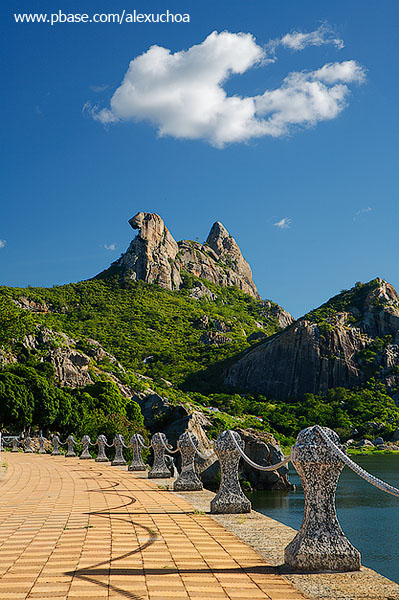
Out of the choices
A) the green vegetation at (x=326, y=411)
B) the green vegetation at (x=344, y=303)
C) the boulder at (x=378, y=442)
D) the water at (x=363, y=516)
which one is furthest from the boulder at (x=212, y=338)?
the water at (x=363, y=516)

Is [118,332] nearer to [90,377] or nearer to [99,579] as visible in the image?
[90,377]

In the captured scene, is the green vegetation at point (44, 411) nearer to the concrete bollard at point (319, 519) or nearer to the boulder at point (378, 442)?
the concrete bollard at point (319, 519)

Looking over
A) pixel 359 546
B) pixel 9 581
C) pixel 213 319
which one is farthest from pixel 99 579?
pixel 213 319

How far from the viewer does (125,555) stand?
16.8 feet

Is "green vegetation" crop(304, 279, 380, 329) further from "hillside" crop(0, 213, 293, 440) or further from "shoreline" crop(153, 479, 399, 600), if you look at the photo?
"shoreline" crop(153, 479, 399, 600)

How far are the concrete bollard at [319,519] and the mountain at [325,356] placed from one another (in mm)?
111738

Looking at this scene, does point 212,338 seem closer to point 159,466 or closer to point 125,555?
point 159,466

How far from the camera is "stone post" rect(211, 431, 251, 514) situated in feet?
25.9

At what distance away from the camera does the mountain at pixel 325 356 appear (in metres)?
115

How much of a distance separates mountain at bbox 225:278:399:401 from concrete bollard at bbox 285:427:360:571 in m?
112

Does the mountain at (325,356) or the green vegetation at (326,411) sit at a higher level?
the mountain at (325,356)

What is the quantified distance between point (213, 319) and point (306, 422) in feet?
178

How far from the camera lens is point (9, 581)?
424 cm

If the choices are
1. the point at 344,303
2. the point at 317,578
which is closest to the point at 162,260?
the point at 344,303
